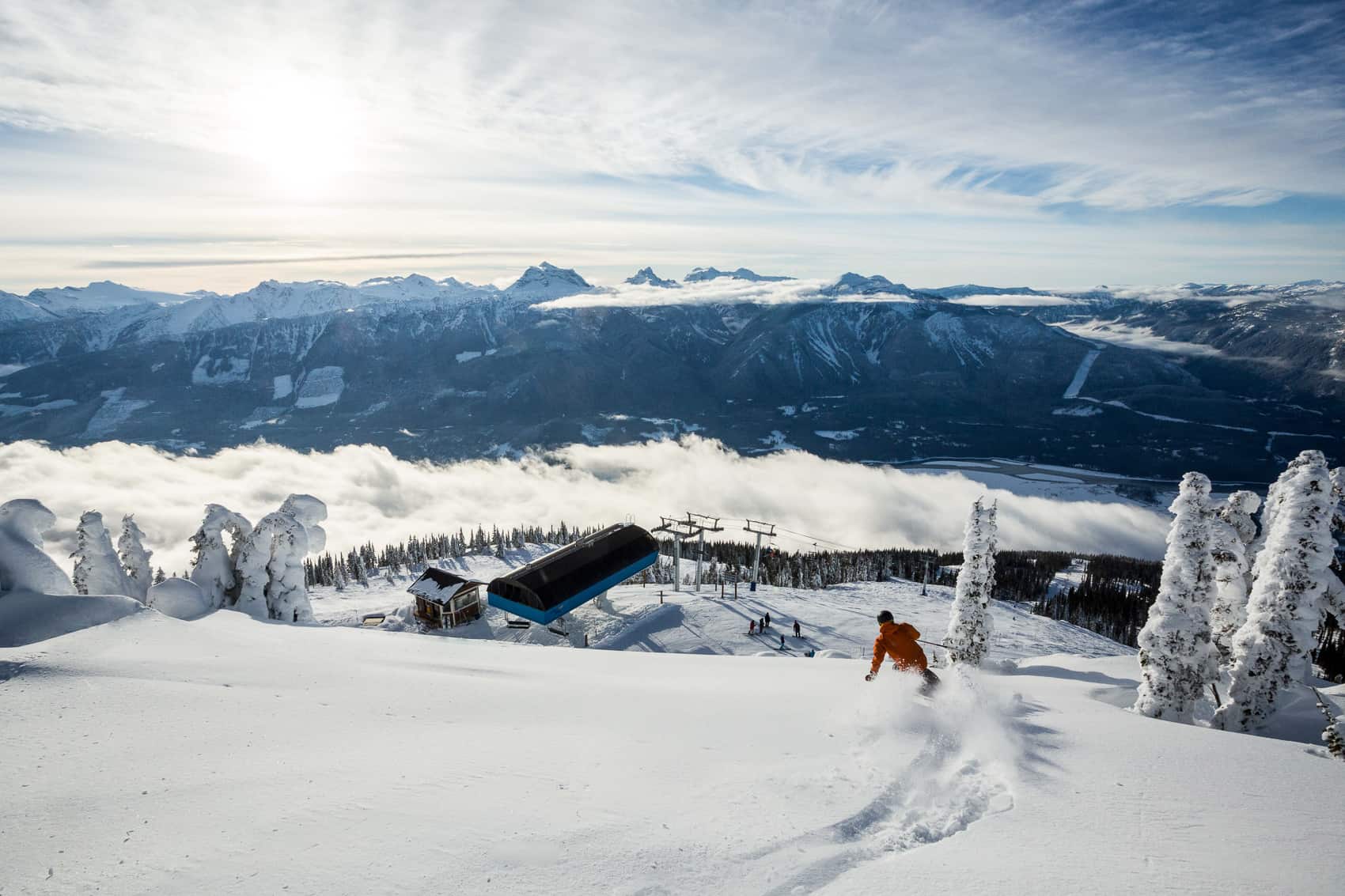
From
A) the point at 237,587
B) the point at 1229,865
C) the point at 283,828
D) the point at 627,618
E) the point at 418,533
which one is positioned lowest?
the point at 418,533

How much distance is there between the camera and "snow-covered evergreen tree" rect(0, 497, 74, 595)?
785 inches

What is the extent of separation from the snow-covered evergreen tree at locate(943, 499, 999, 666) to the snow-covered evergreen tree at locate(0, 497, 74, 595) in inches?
1441

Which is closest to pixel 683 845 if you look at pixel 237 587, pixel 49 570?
pixel 49 570

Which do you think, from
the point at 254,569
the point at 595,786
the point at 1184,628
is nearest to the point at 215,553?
the point at 254,569

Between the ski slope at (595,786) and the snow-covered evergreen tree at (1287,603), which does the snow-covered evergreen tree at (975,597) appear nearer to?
the snow-covered evergreen tree at (1287,603)

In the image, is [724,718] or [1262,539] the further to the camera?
[1262,539]

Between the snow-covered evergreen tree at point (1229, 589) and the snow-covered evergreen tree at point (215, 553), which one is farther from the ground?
the snow-covered evergreen tree at point (1229, 589)

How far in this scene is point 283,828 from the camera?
25.7 feet

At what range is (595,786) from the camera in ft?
32.2

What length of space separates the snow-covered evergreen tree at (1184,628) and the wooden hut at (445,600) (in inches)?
1783

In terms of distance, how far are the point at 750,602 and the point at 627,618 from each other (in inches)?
480

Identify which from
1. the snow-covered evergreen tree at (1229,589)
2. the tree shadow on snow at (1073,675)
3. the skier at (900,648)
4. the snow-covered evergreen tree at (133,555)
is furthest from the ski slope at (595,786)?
the snow-covered evergreen tree at (133,555)

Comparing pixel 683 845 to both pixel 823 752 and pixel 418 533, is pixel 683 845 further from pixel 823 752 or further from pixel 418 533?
pixel 418 533

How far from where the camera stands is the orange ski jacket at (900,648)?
1655cm
